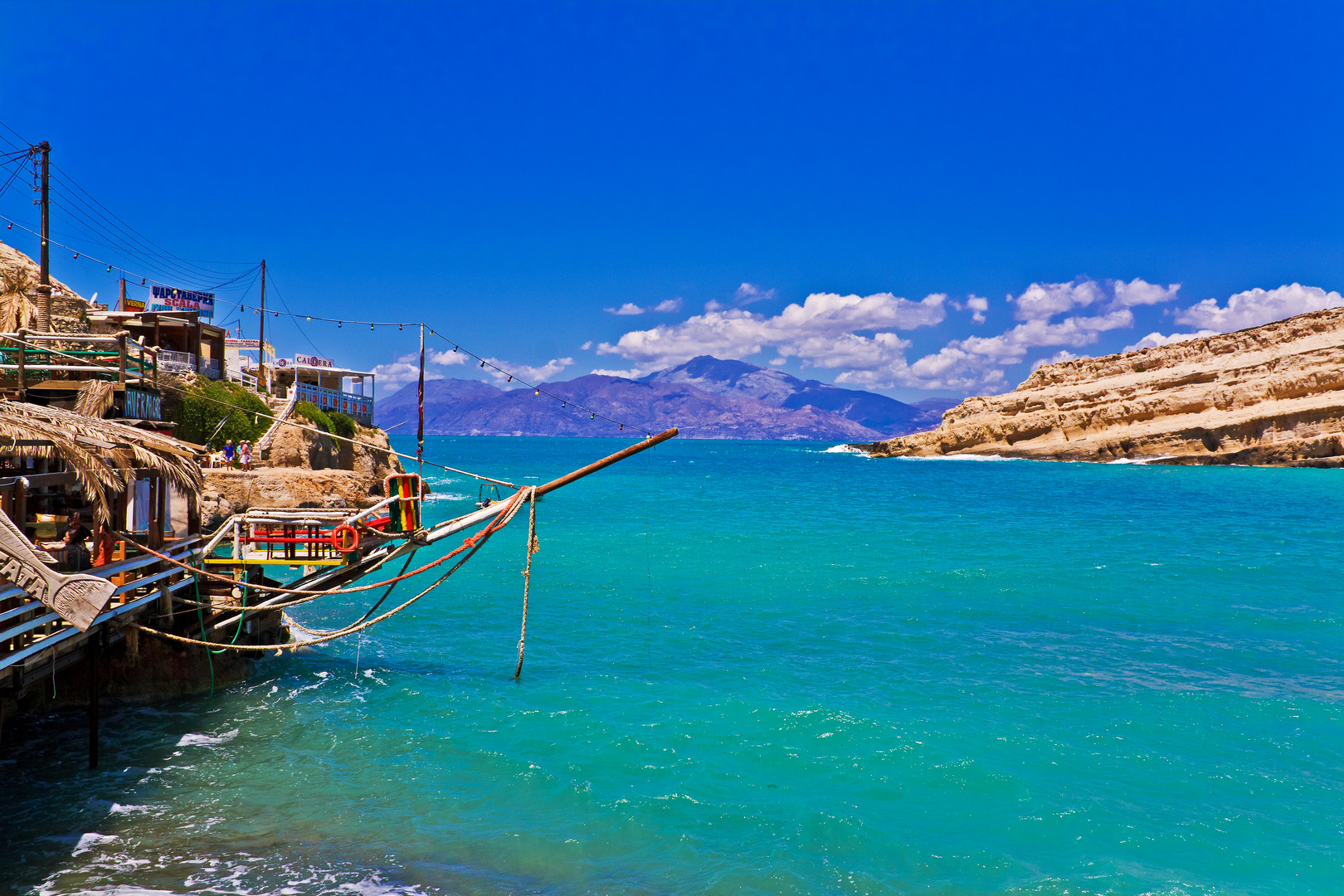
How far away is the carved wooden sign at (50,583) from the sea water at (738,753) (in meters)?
3.09

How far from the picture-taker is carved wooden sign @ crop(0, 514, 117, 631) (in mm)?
9086

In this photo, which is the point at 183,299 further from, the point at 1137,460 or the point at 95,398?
the point at 1137,460

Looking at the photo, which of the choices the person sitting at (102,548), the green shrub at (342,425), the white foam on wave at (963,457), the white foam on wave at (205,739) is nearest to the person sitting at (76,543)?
the person sitting at (102,548)

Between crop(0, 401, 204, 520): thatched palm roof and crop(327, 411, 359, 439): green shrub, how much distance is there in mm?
32012

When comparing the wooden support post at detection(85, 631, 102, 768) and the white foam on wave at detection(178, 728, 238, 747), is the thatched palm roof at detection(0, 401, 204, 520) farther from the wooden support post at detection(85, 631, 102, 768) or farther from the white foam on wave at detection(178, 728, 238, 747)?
the white foam on wave at detection(178, 728, 238, 747)

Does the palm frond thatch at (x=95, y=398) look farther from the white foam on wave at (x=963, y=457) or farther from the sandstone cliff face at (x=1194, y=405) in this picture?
the white foam on wave at (x=963, y=457)

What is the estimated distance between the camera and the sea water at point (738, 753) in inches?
384

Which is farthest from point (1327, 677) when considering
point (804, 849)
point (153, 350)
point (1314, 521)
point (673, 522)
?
point (1314, 521)

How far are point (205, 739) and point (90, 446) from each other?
5220mm

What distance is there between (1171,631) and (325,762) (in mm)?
20469

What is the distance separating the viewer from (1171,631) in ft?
67.7

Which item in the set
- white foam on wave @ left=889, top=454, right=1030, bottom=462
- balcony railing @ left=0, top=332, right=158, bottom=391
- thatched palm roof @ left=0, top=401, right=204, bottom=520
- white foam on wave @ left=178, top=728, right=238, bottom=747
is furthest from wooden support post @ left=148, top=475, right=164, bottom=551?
white foam on wave @ left=889, top=454, right=1030, bottom=462

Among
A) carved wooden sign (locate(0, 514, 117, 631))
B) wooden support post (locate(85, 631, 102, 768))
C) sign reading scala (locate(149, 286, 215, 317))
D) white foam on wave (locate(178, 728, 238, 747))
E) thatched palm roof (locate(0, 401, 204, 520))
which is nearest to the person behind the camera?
carved wooden sign (locate(0, 514, 117, 631))

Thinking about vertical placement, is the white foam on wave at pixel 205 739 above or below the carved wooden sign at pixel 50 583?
below
